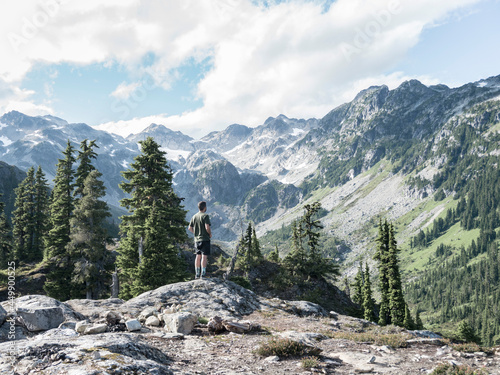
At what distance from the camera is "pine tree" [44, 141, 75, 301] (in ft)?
107

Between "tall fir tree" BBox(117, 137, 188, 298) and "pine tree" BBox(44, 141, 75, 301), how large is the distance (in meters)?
9.92

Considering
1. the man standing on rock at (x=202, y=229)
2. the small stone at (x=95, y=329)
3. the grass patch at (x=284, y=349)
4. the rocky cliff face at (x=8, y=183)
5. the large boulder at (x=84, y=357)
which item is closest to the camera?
the large boulder at (x=84, y=357)

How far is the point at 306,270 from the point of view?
152 ft

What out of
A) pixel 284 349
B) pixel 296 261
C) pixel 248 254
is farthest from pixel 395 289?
pixel 284 349

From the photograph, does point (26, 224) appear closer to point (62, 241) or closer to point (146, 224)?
Result: point (62, 241)

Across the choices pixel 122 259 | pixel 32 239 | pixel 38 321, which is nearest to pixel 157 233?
pixel 122 259

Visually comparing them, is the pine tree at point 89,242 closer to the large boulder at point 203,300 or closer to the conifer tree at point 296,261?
the large boulder at point 203,300

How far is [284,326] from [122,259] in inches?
747

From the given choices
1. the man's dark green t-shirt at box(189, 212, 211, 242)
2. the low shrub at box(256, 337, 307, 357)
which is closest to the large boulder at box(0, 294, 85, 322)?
the man's dark green t-shirt at box(189, 212, 211, 242)

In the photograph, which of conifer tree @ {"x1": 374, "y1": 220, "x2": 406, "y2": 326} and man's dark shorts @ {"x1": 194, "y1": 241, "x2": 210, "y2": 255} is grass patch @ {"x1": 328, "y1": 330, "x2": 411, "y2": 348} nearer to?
man's dark shorts @ {"x1": 194, "y1": 241, "x2": 210, "y2": 255}

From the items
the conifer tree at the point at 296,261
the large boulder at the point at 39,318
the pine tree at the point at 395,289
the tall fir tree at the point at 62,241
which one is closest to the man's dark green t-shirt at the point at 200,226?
the large boulder at the point at 39,318

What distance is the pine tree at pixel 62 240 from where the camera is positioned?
32747mm

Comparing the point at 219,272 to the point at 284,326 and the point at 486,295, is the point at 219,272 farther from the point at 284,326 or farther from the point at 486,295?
the point at 486,295

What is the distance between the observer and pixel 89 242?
31.9 metres
